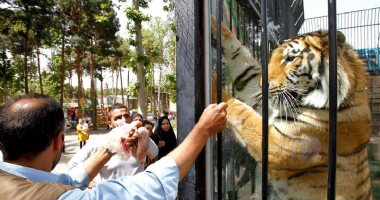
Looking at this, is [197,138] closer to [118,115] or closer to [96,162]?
[96,162]

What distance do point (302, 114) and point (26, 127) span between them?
4.06ft

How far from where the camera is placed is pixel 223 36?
1767 mm

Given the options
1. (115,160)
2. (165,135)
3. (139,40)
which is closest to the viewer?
(115,160)

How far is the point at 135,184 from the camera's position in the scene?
3.61ft

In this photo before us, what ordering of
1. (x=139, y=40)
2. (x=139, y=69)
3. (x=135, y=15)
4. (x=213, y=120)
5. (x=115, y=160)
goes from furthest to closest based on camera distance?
(x=139, y=40) < (x=139, y=69) < (x=135, y=15) < (x=115, y=160) < (x=213, y=120)

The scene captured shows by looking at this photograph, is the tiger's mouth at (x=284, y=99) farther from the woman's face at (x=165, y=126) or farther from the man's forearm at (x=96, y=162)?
the woman's face at (x=165, y=126)

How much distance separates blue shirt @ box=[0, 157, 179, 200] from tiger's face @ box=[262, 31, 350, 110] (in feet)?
2.52

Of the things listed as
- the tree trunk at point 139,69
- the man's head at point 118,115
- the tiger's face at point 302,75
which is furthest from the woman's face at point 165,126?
the tiger's face at point 302,75

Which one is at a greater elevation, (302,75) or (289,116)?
(302,75)

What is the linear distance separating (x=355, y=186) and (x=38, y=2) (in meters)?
17.1

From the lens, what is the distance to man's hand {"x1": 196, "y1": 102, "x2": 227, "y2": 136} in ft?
4.39

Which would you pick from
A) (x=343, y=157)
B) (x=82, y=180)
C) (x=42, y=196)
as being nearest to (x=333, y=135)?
(x=343, y=157)

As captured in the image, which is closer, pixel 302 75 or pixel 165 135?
pixel 302 75

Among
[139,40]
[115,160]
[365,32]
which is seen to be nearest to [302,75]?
[365,32]
